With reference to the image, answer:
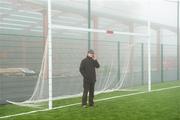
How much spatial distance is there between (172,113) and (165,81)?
447 inches

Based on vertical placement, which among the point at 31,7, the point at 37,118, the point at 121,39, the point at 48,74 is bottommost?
the point at 37,118

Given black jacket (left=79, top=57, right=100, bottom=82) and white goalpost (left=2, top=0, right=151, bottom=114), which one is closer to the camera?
black jacket (left=79, top=57, right=100, bottom=82)

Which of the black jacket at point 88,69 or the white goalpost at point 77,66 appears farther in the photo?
the white goalpost at point 77,66

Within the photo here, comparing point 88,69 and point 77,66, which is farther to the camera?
point 77,66

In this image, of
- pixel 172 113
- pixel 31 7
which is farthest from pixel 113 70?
pixel 172 113

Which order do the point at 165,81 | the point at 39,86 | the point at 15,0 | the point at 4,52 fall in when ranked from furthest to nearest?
the point at 165,81 → the point at 15,0 → the point at 4,52 → the point at 39,86

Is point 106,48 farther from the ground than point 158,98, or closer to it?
farther from the ground

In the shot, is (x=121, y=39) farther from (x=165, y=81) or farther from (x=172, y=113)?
(x=172, y=113)

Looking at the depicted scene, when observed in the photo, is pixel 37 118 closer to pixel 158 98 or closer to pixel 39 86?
pixel 39 86

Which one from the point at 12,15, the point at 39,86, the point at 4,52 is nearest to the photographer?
the point at 39,86

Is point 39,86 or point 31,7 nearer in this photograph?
point 39,86

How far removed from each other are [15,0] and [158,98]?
7.27m

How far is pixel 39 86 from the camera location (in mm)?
10547

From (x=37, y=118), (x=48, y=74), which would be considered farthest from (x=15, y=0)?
(x=37, y=118)
